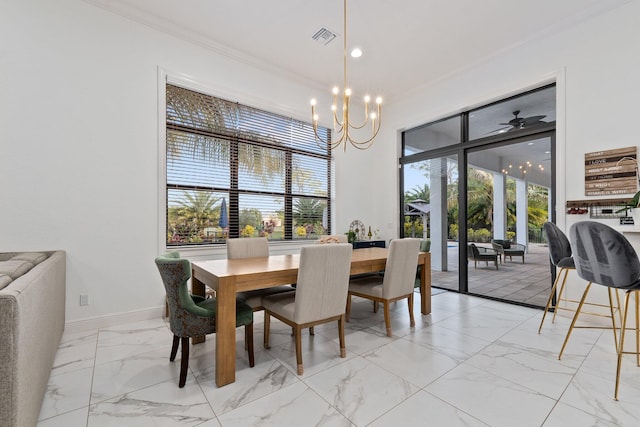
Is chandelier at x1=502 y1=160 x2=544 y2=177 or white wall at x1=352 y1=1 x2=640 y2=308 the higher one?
white wall at x1=352 y1=1 x2=640 y2=308

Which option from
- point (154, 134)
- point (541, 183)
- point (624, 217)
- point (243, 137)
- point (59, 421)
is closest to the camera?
point (59, 421)

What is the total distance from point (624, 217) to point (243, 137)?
172 inches

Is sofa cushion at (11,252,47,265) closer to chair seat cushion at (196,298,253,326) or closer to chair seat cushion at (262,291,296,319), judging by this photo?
chair seat cushion at (196,298,253,326)

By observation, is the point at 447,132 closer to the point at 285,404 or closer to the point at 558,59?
the point at 558,59

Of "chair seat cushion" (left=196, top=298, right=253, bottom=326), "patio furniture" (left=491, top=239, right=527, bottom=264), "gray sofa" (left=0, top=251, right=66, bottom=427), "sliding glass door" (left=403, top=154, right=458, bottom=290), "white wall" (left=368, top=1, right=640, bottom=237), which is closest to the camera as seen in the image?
"gray sofa" (left=0, top=251, right=66, bottom=427)

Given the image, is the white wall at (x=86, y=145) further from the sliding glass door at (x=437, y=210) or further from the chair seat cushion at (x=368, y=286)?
the sliding glass door at (x=437, y=210)

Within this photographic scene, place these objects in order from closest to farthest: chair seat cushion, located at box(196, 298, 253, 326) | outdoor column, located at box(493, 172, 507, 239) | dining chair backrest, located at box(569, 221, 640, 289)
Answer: dining chair backrest, located at box(569, 221, 640, 289) < chair seat cushion, located at box(196, 298, 253, 326) < outdoor column, located at box(493, 172, 507, 239)

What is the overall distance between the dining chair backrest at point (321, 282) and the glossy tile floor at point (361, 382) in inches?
15.9

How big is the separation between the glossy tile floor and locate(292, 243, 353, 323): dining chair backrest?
15.9 inches

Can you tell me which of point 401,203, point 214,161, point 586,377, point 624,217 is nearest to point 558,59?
point 624,217

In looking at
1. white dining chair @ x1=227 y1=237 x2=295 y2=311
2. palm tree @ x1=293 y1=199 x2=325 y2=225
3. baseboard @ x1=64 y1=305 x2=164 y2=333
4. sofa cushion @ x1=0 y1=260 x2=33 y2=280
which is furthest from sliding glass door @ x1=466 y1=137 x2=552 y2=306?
sofa cushion @ x1=0 y1=260 x2=33 y2=280

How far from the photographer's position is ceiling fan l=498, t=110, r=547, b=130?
3.61 metres

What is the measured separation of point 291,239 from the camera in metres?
4.43

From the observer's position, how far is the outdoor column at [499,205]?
4.06 m
